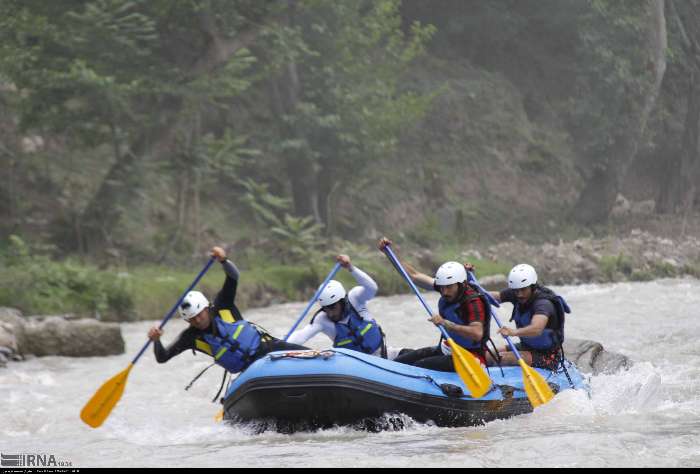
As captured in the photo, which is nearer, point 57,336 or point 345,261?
point 345,261

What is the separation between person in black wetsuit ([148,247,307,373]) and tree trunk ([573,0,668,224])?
20.4m

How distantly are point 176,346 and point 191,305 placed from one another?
0.40 meters

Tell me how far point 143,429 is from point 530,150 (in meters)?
22.9

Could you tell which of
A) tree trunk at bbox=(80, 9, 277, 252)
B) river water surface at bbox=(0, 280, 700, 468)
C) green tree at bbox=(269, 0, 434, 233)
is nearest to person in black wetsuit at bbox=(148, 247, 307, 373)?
river water surface at bbox=(0, 280, 700, 468)

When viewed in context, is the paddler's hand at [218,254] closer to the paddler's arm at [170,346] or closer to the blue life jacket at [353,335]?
the paddler's arm at [170,346]

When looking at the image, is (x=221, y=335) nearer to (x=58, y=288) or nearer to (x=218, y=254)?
(x=218, y=254)

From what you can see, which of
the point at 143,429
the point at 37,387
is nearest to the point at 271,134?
the point at 37,387

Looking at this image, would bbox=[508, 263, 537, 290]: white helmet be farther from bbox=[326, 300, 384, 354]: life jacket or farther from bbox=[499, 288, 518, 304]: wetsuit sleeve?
bbox=[326, 300, 384, 354]: life jacket

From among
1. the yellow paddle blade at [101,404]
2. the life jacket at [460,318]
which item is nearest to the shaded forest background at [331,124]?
the yellow paddle blade at [101,404]

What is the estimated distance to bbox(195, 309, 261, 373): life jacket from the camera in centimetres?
A: 891

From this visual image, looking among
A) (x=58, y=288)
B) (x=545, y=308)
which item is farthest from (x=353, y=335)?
(x=58, y=288)

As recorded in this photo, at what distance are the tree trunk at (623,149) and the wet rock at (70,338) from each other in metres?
17.5

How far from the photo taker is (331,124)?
23406 millimetres

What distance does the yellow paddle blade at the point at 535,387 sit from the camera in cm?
895
